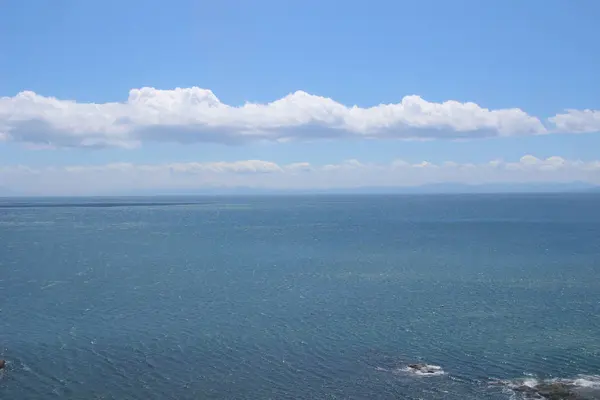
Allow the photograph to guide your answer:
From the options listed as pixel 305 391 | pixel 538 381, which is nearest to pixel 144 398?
pixel 305 391

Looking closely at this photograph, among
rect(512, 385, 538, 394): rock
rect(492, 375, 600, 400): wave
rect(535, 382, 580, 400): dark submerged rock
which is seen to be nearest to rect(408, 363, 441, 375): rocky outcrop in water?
rect(492, 375, 600, 400): wave

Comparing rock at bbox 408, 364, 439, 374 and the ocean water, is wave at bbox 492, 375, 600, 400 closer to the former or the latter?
the ocean water

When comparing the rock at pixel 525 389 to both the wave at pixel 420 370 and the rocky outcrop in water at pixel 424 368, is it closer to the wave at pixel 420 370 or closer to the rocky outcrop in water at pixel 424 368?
the wave at pixel 420 370

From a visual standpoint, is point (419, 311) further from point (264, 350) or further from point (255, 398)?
point (255, 398)

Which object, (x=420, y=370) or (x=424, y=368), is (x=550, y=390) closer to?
(x=424, y=368)

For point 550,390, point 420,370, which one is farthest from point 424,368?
point 550,390

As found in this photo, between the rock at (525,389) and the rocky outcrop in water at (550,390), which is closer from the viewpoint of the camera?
the rocky outcrop in water at (550,390)

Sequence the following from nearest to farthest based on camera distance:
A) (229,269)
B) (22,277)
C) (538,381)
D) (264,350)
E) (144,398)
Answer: (144,398) < (538,381) < (264,350) < (22,277) < (229,269)

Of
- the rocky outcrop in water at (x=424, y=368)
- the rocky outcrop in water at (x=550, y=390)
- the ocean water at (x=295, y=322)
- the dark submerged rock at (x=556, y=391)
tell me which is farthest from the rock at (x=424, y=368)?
the dark submerged rock at (x=556, y=391)
